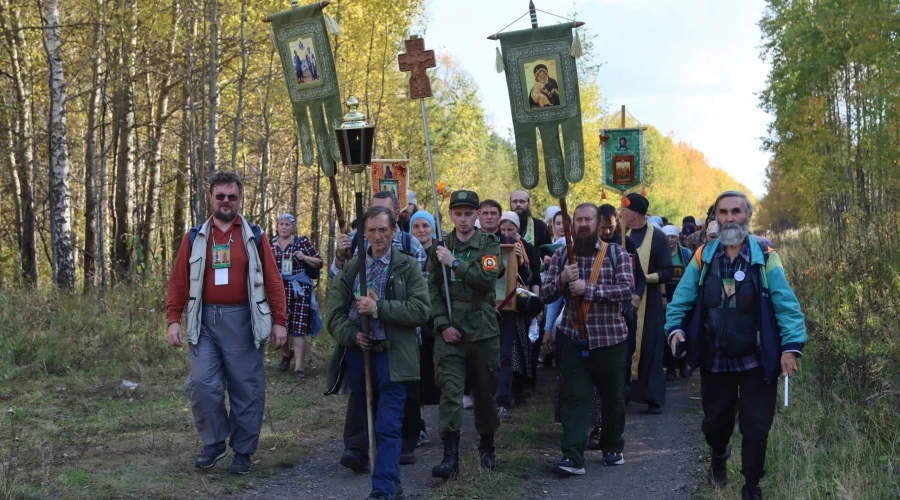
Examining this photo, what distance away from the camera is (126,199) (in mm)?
20000

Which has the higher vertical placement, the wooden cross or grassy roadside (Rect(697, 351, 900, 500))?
the wooden cross

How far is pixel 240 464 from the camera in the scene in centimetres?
711

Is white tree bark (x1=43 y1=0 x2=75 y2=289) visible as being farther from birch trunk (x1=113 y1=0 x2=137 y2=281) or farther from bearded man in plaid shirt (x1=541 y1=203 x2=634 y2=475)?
bearded man in plaid shirt (x1=541 y1=203 x2=634 y2=475)

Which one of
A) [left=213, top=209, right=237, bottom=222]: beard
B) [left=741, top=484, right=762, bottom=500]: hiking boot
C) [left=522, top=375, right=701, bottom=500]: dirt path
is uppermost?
[left=213, top=209, right=237, bottom=222]: beard

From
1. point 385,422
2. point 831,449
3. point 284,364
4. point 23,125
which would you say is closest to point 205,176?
point 23,125

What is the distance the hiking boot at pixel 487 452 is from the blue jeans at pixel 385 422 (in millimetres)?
972

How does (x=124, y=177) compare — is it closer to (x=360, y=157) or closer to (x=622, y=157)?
(x=622, y=157)

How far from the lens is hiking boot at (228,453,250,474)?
23.2 ft

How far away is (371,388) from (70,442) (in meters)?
3.01

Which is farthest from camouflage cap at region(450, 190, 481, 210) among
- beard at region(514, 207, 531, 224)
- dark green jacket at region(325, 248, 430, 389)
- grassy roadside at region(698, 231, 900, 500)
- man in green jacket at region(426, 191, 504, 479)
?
beard at region(514, 207, 531, 224)

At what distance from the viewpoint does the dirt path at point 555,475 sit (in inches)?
266

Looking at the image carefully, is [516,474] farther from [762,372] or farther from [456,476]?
[762,372]

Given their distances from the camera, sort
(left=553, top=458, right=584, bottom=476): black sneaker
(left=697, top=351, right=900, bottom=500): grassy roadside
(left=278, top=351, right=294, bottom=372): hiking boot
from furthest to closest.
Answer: (left=278, top=351, right=294, bottom=372): hiking boot, (left=553, top=458, right=584, bottom=476): black sneaker, (left=697, top=351, right=900, bottom=500): grassy roadside

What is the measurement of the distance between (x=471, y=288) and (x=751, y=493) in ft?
7.90
